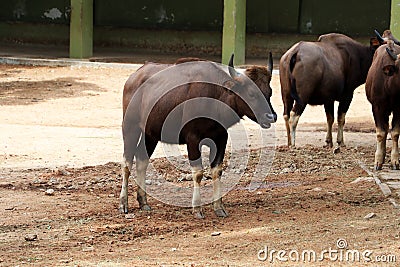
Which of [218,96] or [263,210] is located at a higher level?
[218,96]

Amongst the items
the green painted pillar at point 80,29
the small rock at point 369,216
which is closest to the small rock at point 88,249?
the small rock at point 369,216

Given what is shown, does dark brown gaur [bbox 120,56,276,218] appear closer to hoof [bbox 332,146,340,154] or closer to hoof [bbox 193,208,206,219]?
hoof [bbox 193,208,206,219]

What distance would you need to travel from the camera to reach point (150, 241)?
793 centimetres

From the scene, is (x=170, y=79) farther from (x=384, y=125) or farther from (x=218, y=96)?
(x=384, y=125)

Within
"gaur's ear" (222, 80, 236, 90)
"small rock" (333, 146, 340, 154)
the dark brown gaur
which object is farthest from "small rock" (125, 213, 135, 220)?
"small rock" (333, 146, 340, 154)

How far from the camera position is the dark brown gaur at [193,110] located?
28.6 ft

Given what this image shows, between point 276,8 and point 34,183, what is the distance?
16084 mm

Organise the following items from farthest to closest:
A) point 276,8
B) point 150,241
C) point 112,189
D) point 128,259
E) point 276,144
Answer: point 276,8
point 276,144
point 112,189
point 150,241
point 128,259

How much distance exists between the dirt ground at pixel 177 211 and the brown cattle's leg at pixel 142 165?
14 centimetres

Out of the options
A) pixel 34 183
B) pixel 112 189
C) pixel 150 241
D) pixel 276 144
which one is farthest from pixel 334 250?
pixel 276 144

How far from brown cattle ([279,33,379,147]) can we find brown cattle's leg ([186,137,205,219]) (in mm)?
4488

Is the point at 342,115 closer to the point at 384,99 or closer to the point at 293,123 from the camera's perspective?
the point at 293,123

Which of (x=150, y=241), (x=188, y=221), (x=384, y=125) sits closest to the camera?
(x=150, y=241)

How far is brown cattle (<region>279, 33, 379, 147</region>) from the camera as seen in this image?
1296 cm
